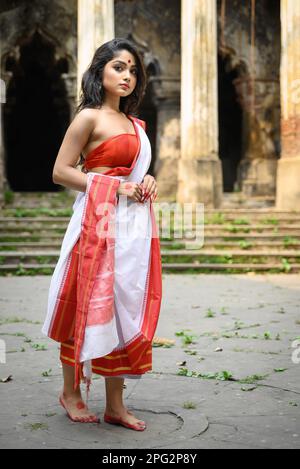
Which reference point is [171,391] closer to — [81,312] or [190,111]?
[81,312]

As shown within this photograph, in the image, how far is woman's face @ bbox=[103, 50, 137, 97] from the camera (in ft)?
11.2

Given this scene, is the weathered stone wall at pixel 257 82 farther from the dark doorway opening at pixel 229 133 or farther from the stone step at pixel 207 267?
the stone step at pixel 207 267

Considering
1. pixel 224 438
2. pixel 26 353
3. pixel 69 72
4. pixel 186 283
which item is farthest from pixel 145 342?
pixel 69 72

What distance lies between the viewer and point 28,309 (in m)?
7.08

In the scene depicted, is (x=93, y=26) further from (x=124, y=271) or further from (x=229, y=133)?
(x=124, y=271)

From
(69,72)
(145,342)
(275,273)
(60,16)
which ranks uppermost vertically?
(60,16)

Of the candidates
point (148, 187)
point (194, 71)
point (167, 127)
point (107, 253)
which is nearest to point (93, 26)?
point (194, 71)

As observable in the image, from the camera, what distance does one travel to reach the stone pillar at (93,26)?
46.4ft

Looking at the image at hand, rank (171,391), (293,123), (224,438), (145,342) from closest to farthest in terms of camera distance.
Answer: (224,438) → (145,342) → (171,391) → (293,123)

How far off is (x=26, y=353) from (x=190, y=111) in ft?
35.3

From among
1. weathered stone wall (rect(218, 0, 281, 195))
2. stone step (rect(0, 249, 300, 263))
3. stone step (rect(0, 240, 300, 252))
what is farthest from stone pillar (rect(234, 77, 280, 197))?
stone step (rect(0, 249, 300, 263))

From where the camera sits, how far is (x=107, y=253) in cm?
322

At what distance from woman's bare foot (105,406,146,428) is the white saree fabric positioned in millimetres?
166

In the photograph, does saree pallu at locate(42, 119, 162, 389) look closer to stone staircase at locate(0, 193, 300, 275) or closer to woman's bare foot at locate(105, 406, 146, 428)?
woman's bare foot at locate(105, 406, 146, 428)
